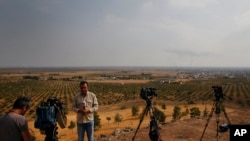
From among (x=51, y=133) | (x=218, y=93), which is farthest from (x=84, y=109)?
(x=218, y=93)

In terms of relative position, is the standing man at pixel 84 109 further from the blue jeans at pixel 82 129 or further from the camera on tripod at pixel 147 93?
the camera on tripod at pixel 147 93

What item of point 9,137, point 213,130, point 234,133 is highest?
point 9,137

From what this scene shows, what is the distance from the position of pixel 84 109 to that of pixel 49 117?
1494mm

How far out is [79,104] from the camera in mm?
6672

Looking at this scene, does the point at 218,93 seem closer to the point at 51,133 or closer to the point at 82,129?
the point at 82,129

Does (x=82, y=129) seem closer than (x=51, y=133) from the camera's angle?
No

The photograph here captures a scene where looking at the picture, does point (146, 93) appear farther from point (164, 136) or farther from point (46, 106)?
point (164, 136)

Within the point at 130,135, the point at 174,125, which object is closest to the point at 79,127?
the point at 130,135

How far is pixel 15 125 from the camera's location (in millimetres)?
4285

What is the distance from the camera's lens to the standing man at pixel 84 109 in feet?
21.6

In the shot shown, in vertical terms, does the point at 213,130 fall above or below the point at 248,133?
below

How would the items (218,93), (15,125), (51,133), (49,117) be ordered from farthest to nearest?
(218,93), (51,133), (49,117), (15,125)

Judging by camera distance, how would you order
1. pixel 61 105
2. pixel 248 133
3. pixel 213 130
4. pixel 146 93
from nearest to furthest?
1. pixel 61 105
2. pixel 248 133
3. pixel 146 93
4. pixel 213 130

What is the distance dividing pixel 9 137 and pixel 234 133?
453 cm
